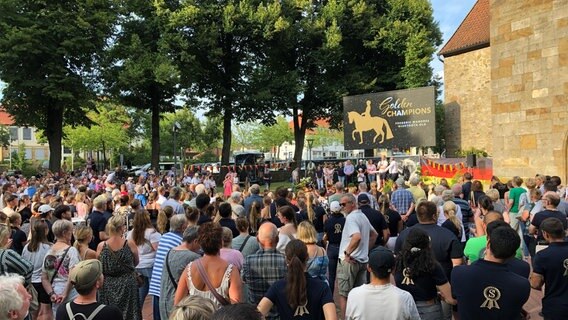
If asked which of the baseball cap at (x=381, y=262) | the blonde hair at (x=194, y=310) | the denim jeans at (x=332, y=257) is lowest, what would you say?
the denim jeans at (x=332, y=257)

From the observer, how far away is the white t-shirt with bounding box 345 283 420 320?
3420mm

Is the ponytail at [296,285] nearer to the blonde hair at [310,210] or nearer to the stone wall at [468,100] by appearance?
the blonde hair at [310,210]

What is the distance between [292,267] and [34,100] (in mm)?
29957

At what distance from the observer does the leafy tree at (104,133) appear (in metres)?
53.0

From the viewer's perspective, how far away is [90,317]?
3393 mm

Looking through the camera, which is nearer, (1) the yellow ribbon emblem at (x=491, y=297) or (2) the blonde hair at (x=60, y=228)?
(1) the yellow ribbon emblem at (x=491, y=297)

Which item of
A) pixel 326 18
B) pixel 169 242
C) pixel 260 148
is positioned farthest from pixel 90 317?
pixel 260 148

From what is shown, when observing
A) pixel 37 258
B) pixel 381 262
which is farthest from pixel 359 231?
pixel 37 258

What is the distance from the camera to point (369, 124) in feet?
86.9

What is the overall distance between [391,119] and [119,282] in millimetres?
22007

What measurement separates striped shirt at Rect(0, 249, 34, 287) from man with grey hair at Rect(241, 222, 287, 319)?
2256 mm

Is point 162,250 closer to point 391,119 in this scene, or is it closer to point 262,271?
point 262,271

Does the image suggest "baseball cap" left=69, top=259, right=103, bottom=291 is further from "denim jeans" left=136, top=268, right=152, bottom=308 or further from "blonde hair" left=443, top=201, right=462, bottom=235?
"blonde hair" left=443, top=201, right=462, bottom=235

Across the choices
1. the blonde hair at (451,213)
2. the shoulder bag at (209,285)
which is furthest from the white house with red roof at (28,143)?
the shoulder bag at (209,285)
